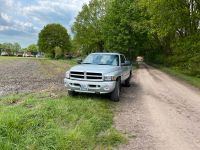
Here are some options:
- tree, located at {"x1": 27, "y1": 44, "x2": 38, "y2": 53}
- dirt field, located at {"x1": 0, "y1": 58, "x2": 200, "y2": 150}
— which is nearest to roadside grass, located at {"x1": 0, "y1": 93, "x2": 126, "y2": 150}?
dirt field, located at {"x1": 0, "y1": 58, "x2": 200, "y2": 150}

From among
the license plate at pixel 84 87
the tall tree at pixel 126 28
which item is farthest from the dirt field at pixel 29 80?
the tall tree at pixel 126 28

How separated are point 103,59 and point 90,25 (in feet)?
158

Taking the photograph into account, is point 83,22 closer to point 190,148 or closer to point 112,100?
point 112,100

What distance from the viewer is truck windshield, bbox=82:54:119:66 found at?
13.0 m

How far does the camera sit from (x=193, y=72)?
2694 centimetres

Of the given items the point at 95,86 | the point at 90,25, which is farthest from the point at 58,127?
the point at 90,25

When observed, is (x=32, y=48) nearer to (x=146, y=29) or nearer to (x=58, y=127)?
(x=146, y=29)

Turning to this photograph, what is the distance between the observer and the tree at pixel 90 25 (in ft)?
193

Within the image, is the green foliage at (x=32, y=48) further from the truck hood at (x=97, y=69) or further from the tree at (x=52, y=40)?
the truck hood at (x=97, y=69)

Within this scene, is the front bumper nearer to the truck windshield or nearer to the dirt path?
the dirt path

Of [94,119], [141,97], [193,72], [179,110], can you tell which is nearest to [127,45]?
[193,72]

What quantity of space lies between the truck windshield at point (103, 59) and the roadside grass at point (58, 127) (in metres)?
3.28

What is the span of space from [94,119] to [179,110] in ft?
12.3

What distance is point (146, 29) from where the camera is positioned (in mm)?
35000
